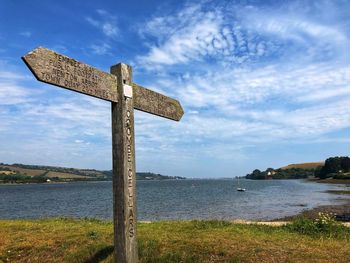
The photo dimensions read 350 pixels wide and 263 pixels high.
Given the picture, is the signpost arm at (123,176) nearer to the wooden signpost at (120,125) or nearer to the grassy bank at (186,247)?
the wooden signpost at (120,125)

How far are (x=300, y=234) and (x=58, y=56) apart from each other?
358 inches

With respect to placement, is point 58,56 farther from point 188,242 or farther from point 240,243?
point 240,243

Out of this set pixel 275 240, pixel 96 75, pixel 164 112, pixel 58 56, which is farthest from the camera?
pixel 275 240

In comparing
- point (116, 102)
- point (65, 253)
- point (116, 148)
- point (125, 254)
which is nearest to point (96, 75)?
point (116, 102)

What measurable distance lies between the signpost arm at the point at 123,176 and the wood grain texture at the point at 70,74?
0.62 ft

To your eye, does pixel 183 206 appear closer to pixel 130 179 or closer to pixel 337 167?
pixel 130 179

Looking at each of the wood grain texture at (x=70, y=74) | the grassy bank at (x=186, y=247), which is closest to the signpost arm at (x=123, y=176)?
the wood grain texture at (x=70, y=74)

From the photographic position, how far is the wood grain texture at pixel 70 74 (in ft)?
17.5

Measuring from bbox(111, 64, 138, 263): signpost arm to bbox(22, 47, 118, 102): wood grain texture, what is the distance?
188 millimetres

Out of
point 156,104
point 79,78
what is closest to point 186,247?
point 156,104

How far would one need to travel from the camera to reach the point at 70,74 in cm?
586

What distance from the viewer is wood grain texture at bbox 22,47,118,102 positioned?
17.5ft

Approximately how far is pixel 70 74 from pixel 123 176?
1845 millimetres

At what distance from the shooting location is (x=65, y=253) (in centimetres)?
882
